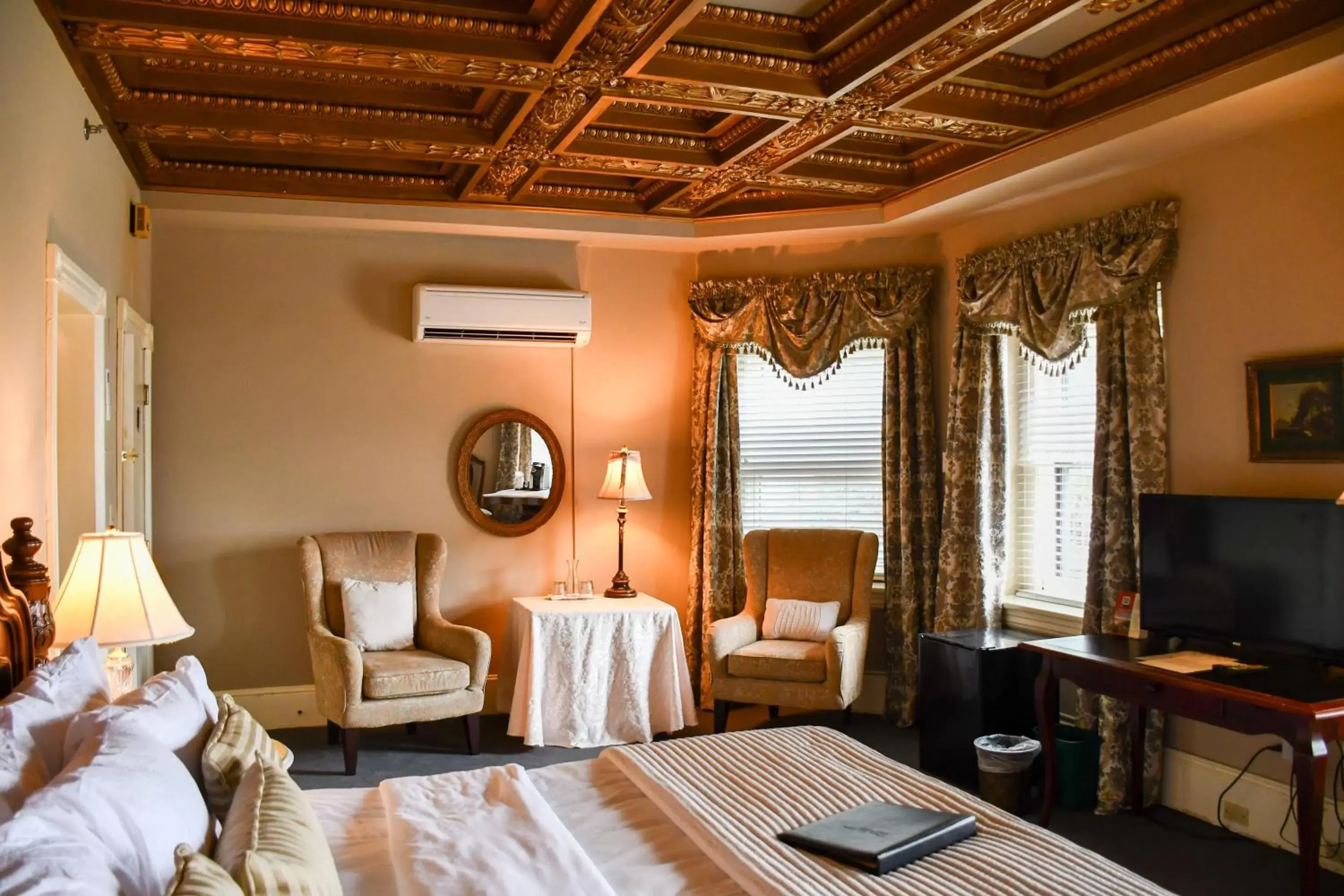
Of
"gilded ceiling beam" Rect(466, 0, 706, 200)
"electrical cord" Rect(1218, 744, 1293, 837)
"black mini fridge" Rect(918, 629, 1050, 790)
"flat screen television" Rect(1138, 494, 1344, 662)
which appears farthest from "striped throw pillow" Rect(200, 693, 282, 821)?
"electrical cord" Rect(1218, 744, 1293, 837)

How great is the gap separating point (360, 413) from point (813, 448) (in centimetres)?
250

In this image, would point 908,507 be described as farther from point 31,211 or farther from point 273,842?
point 273,842

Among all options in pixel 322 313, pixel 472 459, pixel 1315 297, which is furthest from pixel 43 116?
pixel 1315 297

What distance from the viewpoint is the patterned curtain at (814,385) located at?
5.54 m

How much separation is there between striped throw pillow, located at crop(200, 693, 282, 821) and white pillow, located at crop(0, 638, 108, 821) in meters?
0.25

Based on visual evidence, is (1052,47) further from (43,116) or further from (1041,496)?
(43,116)

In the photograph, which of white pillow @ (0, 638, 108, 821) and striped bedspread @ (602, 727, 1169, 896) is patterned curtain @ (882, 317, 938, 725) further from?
white pillow @ (0, 638, 108, 821)

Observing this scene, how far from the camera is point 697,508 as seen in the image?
6020 millimetres

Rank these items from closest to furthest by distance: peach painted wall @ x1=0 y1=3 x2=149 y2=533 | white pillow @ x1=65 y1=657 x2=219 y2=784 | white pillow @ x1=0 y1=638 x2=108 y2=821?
white pillow @ x1=0 y1=638 x2=108 y2=821 < white pillow @ x1=65 y1=657 x2=219 y2=784 < peach painted wall @ x1=0 y1=3 x2=149 y2=533

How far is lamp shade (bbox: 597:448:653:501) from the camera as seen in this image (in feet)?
18.5

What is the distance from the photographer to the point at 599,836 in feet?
7.72

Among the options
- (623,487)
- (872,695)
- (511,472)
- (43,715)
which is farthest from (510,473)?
(43,715)

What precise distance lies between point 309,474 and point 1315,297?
4.60 metres

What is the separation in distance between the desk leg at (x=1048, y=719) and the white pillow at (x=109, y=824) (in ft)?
9.94
